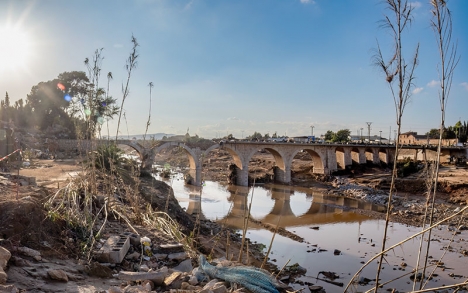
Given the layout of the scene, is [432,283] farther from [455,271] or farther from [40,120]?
[40,120]

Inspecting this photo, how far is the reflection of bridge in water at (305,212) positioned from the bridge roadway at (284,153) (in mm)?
3839

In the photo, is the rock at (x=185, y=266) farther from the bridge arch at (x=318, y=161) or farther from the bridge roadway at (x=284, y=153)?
the bridge arch at (x=318, y=161)

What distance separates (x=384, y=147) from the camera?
129ft

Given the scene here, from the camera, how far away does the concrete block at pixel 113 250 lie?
390cm

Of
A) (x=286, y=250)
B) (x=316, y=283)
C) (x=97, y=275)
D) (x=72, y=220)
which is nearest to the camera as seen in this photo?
(x=97, y=275)

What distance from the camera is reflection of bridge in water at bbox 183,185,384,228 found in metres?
15.4

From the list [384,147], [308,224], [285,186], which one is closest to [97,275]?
[308,224]

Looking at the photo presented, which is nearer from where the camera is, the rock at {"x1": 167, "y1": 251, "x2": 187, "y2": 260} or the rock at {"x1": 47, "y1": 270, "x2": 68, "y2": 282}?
the rock at {"x1": 47, "y1": 270, "x2": 68, "y2": 282}

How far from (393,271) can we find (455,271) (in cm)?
178

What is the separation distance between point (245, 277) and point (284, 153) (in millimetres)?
26875

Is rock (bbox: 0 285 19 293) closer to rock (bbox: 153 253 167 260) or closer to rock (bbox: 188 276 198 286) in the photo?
rock (bbox: 188 276 198 286)

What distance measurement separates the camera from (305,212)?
59.5 ft

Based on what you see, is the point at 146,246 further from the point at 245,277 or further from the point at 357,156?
the point at 357,156

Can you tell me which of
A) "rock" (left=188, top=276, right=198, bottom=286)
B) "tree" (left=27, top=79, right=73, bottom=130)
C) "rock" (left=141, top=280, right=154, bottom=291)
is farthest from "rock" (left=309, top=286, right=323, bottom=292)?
"tree" (left=27, top=79, right=73, bottom=130)
